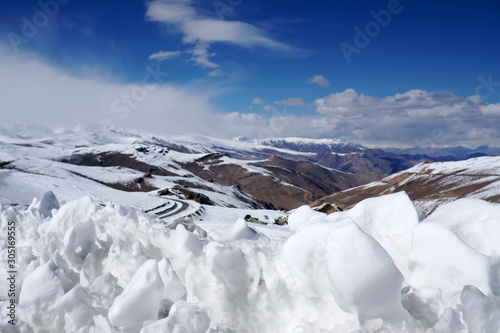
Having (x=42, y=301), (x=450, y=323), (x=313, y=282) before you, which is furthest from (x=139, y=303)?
(x=450, y=323)

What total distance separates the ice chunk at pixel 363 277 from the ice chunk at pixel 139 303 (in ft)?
6.87

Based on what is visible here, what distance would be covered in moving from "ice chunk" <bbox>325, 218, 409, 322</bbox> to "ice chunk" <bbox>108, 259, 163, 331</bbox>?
209 cm

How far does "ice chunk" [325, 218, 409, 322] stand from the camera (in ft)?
10.4

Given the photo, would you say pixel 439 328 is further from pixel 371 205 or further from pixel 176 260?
pixel 176 260

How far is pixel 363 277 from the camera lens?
3170 millimetres

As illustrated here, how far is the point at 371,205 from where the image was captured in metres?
4.26

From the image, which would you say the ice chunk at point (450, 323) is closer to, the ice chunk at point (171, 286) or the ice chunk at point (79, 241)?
the ice chunk at point (171, 286)

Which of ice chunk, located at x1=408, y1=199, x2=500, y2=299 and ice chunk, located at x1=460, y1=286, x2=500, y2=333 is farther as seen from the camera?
ice chunk, located at x1=408, y1=199, x2=500, y2=299

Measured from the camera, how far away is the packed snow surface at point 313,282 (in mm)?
3197

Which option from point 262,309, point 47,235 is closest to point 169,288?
point 262,309

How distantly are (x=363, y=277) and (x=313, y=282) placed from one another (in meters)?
0.71

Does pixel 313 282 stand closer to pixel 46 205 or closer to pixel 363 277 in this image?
pixel 363 277

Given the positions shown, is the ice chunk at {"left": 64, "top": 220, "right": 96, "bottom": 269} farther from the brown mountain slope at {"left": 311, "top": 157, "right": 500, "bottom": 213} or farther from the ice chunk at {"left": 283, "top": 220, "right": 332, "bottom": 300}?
the brown mountain slope at {"left": 311, "top": 157, "right": 500, "bottom": 213}

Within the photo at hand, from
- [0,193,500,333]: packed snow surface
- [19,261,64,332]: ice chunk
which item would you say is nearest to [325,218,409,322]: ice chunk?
[0,193,500,333]: packed snow surface
